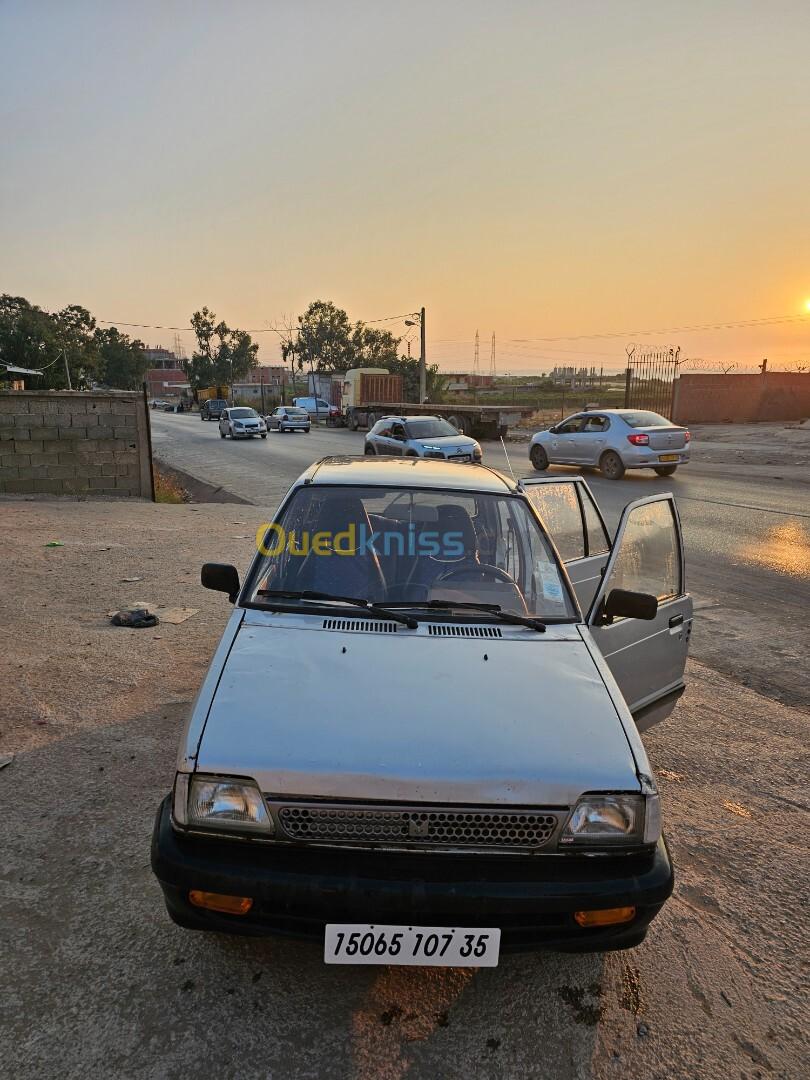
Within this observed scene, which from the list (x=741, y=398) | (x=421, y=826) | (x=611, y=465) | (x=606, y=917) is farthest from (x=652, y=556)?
(x=741, y=398)

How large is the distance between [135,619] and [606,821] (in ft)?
15.9

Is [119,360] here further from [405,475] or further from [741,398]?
[405,475]

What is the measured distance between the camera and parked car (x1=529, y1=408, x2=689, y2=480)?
53.5 feet

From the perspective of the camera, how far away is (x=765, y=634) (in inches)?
242

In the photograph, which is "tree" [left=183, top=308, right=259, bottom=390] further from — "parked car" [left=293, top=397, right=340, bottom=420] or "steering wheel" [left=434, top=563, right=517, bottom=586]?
"steering wheel" [left=434, top=563, right=517, bottom=586]

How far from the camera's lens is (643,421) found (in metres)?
16.9

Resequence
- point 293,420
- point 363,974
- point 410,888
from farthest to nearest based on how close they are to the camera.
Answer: point 293,420
point 363,974
point 410,888

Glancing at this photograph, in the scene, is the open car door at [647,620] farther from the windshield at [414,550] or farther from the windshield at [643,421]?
the windshield at [643,421]

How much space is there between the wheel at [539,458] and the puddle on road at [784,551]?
8173 millimetres

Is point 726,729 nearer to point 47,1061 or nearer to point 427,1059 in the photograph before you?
point 427,1059

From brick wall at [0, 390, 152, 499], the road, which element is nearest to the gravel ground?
the road

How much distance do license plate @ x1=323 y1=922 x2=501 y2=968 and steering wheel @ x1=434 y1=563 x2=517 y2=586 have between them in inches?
60.0

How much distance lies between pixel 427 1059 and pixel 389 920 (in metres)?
0.44

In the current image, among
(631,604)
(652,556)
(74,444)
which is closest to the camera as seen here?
(631,604)
